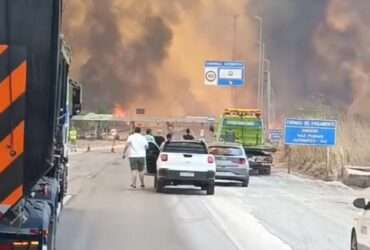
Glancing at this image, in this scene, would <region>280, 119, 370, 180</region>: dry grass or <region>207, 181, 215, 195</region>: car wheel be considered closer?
<region>207, 181, 215, 195</region>: car wheel

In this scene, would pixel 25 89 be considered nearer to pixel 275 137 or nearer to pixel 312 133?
pixel 312 133

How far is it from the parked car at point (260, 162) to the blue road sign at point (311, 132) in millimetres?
1356

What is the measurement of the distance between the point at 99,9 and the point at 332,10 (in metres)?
A: 31.2

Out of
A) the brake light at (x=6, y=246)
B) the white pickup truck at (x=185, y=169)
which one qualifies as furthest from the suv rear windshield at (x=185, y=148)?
the brake light at (x=6, y=246)

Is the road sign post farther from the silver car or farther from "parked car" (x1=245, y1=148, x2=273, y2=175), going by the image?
the silver car

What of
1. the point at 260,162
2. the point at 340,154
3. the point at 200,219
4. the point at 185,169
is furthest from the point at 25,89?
the point at 340,154

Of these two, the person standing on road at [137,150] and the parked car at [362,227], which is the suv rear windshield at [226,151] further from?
the parked car at [362,227]

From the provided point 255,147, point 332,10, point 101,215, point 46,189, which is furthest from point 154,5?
point 46,189

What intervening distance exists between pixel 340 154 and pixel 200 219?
85.0ft

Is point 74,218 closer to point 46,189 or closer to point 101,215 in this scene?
point 101,215

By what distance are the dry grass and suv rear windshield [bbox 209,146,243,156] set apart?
996 cm

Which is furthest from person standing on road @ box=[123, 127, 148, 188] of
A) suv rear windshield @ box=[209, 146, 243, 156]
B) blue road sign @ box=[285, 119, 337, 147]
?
blue road sign @ box=[285, 119, 337, 147]

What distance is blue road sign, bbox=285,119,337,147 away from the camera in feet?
132

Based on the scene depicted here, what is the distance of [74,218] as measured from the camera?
16.9 meters
